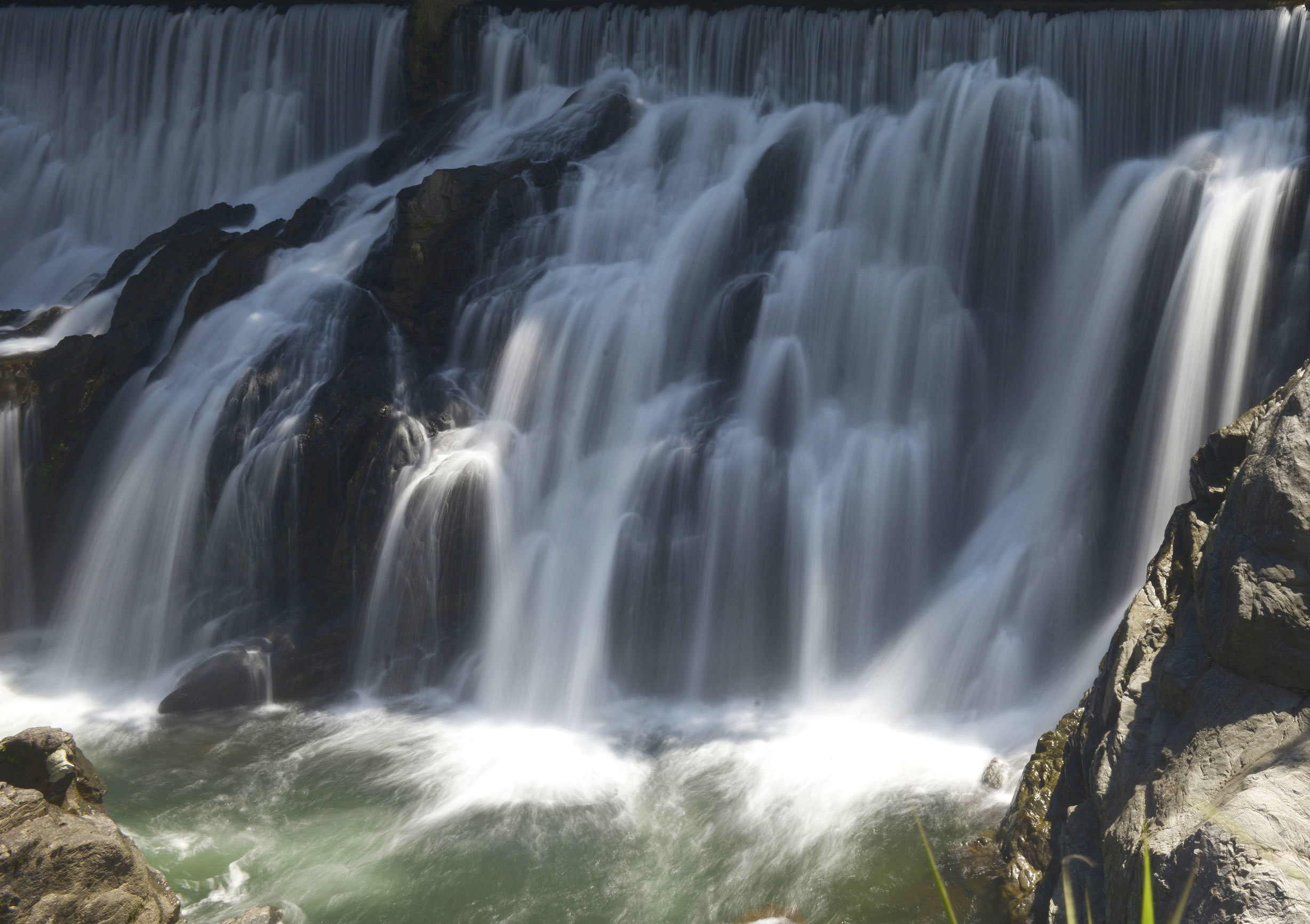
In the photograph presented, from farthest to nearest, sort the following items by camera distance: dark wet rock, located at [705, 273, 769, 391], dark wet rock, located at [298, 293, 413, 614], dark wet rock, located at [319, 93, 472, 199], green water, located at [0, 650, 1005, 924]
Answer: dark wet rock, located at [319, 93, 472, 199]
dark wet rock, located at [705, 273, 769, 391]
dark wet rock, located at [298, 293, 413, 614]
green water, located at [0, 650, 1005, 924]

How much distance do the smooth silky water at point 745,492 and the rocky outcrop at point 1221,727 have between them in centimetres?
161

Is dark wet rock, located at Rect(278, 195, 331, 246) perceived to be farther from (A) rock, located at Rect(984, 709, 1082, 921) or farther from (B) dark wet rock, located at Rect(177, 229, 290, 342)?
(A) rock, located at Rect(984, 709, 1082, 921)

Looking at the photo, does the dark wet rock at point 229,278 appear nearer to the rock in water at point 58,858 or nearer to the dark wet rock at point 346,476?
the dark wet rock at point 346,476

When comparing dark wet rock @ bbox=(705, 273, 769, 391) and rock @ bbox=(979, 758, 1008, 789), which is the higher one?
dark wet rock @ bbox=(705, 273, 769, 391)

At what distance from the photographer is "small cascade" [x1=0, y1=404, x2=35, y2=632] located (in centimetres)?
1127

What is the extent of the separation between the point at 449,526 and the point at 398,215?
12.3ft

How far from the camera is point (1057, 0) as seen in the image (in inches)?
470

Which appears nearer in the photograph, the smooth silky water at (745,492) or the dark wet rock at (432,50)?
the smooth silky water at (745,492)

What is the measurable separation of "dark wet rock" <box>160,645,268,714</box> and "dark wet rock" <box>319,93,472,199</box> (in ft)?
22.8

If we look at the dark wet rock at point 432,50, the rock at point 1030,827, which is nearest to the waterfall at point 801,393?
the rock at point 1030,827

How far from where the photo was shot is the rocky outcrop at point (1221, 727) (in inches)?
142

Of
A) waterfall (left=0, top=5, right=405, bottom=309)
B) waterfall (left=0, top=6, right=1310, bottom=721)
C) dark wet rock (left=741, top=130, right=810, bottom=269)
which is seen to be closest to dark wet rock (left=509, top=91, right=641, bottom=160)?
waterfall (left=0, top=6, right=1310, bottom=721)

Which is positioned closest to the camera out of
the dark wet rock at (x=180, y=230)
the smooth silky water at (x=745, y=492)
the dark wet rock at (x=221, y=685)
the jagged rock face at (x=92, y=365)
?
the smooth silky water at (x=745, y=492)

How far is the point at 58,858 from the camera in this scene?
5.32 meters
